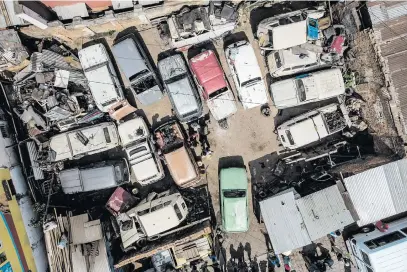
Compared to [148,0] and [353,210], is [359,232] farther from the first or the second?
[148,0]

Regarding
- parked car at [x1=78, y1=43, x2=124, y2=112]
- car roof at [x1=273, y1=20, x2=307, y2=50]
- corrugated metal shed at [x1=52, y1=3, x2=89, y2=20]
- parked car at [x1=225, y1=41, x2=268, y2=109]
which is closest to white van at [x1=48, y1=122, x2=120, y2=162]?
parked car at [x1=78, y1=43, x2=124, y2=112]

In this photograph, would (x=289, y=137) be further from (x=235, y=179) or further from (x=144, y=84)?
(x=144, y=84)

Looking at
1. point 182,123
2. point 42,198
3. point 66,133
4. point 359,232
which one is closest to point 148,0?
point 182,123

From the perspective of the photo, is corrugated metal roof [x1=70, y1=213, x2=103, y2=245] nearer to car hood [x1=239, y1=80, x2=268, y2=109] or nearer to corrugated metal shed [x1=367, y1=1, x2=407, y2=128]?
car hood [x1=239, y1=80, x2=268, y2=109]

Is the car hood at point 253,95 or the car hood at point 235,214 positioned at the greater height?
the car hood at point 253,95

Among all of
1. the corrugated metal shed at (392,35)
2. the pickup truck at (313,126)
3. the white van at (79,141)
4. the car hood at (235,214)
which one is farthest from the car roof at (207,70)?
the corrugated metal shed at (392,35)

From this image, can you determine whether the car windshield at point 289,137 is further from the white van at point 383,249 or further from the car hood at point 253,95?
the white van at point 383,249

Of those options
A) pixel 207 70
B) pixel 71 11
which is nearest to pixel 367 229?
pixel 207 70
